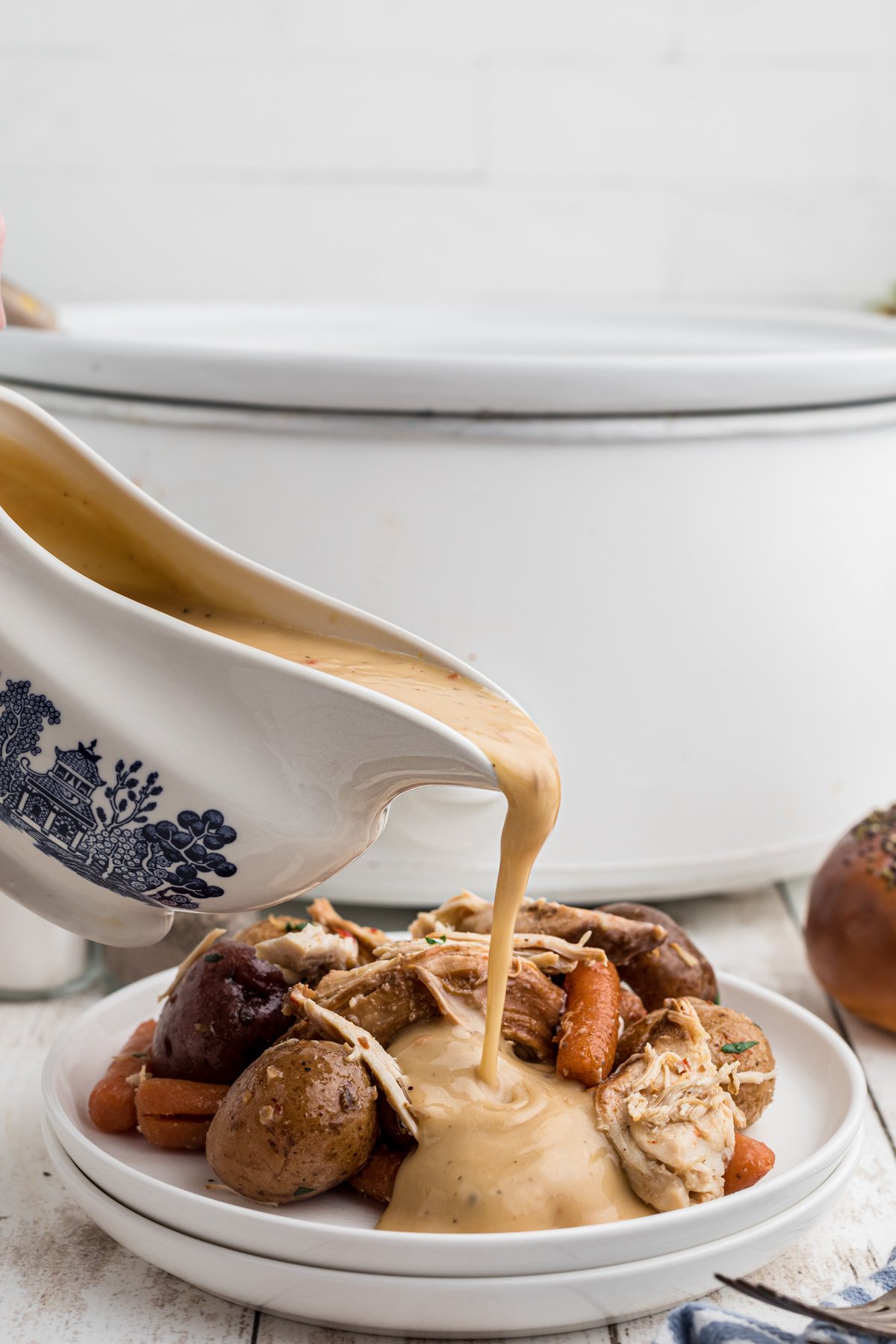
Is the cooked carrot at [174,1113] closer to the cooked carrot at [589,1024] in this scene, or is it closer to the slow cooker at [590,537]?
the cooked carrot at [589,1024]

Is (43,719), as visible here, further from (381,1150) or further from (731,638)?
(731,638)

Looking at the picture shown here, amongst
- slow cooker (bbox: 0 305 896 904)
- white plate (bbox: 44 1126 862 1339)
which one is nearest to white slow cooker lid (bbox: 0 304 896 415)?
slow cooker (bbox: 0 305 896 904)

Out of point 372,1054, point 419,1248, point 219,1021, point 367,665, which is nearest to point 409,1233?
point 419,1248

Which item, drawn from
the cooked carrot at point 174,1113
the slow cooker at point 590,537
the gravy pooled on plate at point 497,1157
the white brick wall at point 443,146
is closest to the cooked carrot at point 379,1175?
the gravy pooled on plate at point 497,1157

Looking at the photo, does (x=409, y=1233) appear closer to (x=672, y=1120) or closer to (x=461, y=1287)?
(x=461, y=1287)

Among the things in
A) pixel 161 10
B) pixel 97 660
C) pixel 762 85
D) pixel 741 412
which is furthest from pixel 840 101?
pixel 97 660

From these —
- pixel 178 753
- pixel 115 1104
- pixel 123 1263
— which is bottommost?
pixel 123 1263
